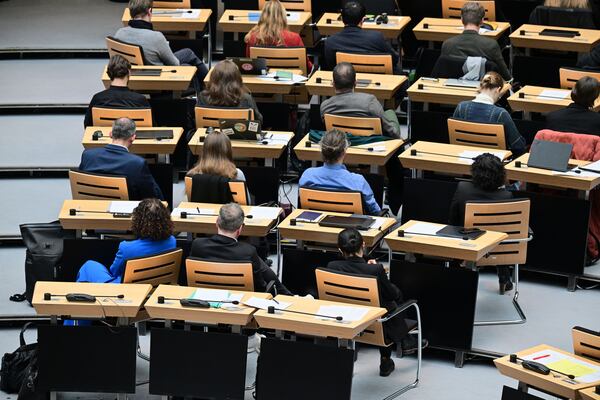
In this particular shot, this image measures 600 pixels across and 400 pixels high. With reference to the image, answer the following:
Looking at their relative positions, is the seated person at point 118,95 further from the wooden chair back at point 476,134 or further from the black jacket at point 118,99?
the wooden chair back at point 476,134

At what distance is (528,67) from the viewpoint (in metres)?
12.6

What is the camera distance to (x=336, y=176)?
9727 millimetres

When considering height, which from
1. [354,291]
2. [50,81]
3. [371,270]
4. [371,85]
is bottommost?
[354,291]

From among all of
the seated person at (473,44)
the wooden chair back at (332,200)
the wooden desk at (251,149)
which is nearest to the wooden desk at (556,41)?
the seated person at (473,44)

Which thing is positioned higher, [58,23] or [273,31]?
[273,31]

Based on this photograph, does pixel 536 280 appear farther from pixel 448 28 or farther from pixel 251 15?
pixel 251 15

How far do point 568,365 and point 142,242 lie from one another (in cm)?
282

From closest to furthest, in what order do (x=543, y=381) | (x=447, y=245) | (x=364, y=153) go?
(x=543, y=381)
(x=447, y=245)
(x=364, y=153)

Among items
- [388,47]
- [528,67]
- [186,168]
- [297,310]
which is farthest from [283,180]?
[297,310]

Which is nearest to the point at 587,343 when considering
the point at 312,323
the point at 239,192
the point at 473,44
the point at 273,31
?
the point at 312,323

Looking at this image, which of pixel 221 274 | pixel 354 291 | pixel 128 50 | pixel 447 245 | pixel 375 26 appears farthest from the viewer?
pixel 375 26

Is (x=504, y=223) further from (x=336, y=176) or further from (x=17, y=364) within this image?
(x=17, y=364)

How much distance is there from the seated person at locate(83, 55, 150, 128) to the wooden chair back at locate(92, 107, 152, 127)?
0.13 m

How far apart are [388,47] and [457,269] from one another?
12.8 ft
